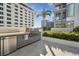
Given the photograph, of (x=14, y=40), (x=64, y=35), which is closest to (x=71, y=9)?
(x=64, y=35)

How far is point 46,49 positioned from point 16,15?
0.97 meters

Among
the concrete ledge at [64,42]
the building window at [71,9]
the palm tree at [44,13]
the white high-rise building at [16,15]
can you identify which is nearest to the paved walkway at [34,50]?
the concrete ledge at [64,42]

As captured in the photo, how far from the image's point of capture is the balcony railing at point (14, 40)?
2.61m

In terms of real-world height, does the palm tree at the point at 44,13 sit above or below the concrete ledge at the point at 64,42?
above

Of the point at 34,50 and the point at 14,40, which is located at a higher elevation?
the point at 14,40

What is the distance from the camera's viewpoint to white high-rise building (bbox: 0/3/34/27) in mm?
2670

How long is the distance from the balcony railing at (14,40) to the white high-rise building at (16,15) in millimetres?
224

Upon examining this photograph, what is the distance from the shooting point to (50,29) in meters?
2.89

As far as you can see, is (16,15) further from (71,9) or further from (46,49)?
(71,9)

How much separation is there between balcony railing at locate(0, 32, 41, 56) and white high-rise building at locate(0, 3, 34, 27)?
22 cm

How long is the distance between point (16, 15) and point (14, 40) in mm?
531

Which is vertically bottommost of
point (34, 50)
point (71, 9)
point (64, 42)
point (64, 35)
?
point (34, 50)

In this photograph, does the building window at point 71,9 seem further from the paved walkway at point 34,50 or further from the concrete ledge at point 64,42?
the paved walkway at point 34,50

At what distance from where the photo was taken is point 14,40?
2793 mm
